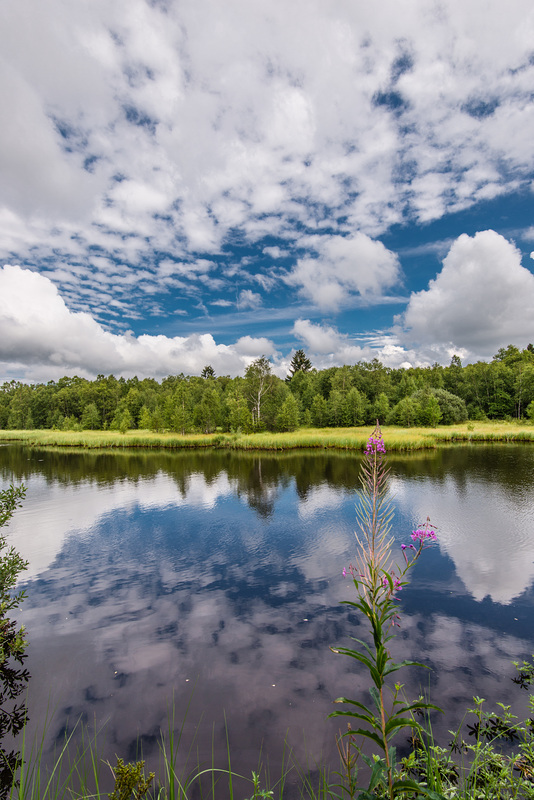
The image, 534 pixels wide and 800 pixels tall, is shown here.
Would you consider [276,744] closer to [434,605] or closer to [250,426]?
[434,605]

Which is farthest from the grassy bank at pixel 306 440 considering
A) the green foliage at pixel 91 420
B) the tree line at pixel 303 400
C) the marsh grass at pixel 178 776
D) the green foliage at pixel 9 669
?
the marsh grass at pixel 178 776

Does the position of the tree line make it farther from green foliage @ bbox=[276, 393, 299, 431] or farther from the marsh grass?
the marsh grass

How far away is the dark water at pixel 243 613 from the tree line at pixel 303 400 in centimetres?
4080

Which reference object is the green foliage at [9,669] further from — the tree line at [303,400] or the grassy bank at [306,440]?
the tree line at [303,400]

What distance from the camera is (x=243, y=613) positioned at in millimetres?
8797

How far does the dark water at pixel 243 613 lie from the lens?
19.0ft

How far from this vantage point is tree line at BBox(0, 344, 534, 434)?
6334cm

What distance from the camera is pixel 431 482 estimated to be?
23.0 m

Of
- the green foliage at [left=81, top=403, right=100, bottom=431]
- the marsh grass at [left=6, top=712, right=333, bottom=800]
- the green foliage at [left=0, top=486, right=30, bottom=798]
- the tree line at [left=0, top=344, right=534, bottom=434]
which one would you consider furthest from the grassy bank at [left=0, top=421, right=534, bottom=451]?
the marsh grass at [left=6, top=712, right=333, bottom=800]

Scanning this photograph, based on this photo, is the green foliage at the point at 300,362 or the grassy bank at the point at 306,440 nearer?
the grassy bank at the point at 306,440

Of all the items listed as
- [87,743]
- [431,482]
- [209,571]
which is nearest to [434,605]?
[209,571]

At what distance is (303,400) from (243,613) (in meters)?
76.8

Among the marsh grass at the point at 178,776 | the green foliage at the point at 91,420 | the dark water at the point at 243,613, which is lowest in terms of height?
the dark water at the point at 243,613

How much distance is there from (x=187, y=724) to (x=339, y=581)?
5764mm
